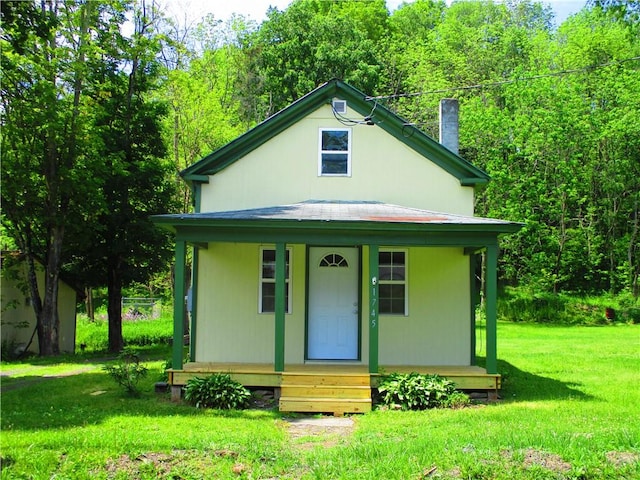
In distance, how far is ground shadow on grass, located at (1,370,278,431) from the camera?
843 centimetres

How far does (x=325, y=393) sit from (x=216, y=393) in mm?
1786

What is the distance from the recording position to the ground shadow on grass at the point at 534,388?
1055 cm

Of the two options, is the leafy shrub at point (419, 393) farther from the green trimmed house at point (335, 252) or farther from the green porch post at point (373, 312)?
the green trimmed house at point (335, 252)

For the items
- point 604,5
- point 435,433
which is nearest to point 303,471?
point 435,433

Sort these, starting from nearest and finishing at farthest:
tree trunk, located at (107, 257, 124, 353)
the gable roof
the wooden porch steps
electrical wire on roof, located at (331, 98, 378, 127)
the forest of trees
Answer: the wooden porch steps
the gable roof
electrical wire on roof, located at (331, 98, 378, 127)
the forest of trees
tree trunk, located at (107, 257, 124, 353)

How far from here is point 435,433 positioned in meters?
7.78

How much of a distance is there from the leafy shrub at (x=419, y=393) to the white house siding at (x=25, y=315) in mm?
13616

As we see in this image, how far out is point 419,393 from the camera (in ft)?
32.9

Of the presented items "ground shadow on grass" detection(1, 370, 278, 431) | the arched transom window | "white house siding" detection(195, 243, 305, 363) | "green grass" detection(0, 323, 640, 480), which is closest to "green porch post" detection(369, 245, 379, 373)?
"green grass" detection(0, 323, 640, 480)

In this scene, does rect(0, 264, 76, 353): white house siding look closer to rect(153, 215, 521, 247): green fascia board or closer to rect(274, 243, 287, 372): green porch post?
rect(153, 215, 521, 247): green fascia board

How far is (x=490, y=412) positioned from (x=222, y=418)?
13.2 feet

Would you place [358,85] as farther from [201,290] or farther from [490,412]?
[490,412]

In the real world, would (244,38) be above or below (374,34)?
below

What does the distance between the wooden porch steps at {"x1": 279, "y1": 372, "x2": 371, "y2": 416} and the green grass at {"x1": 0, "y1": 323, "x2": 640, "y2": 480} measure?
0.41 metres
